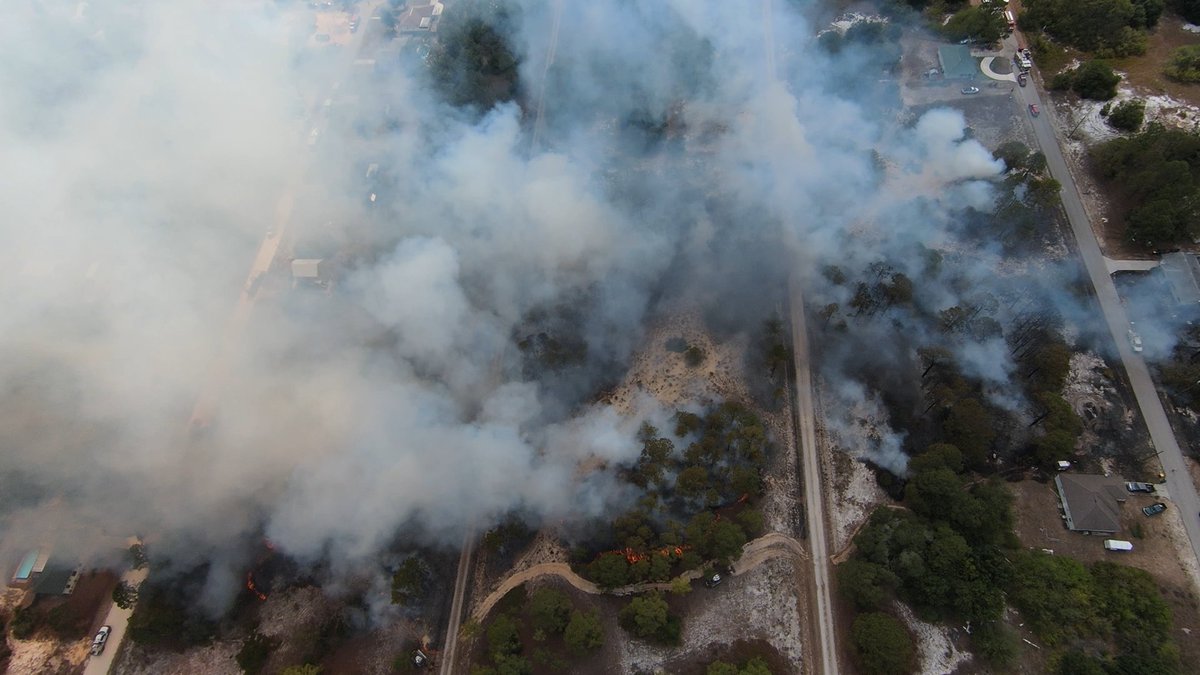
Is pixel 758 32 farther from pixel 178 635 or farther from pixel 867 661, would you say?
pixel 178 635

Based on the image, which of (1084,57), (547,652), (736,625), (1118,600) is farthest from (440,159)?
(1084,57)

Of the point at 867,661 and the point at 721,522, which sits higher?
the point at 721,522

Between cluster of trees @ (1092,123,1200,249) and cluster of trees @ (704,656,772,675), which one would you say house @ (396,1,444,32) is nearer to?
cluster of trees @ (704,656,772,675)

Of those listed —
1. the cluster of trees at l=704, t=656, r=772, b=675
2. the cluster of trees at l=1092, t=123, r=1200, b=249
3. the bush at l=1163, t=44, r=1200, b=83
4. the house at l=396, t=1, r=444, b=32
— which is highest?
the house at l=396, t=1, r=444, b=32

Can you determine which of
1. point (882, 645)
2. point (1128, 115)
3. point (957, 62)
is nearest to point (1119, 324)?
point (1128, 115)

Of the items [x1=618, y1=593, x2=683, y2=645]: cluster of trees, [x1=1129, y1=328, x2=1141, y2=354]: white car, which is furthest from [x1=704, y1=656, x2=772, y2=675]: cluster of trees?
[x1=1129, y1=328, x2=1141, y2=354]: white car
